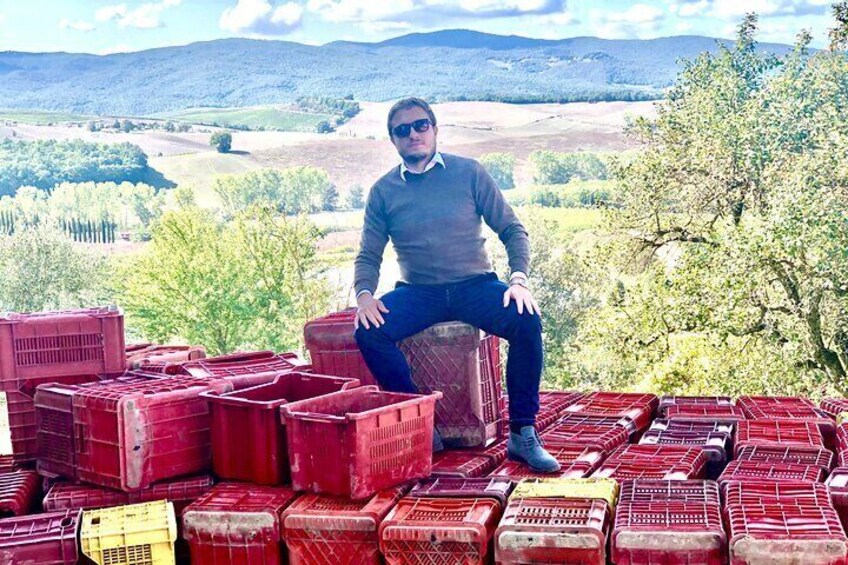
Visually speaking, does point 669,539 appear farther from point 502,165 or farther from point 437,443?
point 502,165

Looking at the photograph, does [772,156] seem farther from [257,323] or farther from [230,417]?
[257,323]

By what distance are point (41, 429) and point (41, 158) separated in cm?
6544

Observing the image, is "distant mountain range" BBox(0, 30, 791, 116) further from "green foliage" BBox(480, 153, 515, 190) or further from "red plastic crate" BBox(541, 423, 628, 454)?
"red plastic crate" BBox(541, 423, 628, 454)

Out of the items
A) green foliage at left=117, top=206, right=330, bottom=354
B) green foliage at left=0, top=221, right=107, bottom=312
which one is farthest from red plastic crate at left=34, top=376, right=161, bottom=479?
green foliage at left=0, top=221, right=107, bottom=312

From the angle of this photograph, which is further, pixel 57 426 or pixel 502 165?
pixel 502 165

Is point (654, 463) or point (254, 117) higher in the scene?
point (254, 117)

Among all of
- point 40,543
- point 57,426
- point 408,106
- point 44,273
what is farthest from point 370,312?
point 44,273

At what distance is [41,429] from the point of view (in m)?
5.31

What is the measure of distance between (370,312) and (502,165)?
52.8m

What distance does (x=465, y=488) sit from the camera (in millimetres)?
4562

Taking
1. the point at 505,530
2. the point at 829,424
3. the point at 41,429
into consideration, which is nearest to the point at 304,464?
the point at 505,530

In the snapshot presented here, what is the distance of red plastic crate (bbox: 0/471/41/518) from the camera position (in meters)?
4.79

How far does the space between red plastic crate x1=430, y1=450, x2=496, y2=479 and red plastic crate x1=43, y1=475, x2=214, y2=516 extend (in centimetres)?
113

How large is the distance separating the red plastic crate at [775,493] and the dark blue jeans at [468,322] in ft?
3.72
